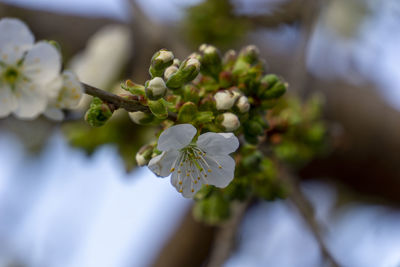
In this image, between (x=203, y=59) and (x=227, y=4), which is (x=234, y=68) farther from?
(x=227, y=4)

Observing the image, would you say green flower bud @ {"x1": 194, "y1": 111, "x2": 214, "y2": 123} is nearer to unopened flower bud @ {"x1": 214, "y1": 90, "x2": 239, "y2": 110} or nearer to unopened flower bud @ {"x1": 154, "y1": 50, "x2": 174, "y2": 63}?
unopened flower bud @ {"x1": 214, "y1": 90, "x2": 239, "y2": 110}

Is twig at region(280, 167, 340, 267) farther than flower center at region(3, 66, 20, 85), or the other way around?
twig at region(280, 167, 340, 267)

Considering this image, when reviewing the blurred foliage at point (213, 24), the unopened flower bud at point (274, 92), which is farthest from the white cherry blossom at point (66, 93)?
the blurred foliage at point (213, 24)

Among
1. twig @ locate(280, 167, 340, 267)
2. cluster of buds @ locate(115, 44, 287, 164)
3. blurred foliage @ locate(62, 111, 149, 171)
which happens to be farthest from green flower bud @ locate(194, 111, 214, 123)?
blurred foliage @ locate(62, 111, 149, 171)

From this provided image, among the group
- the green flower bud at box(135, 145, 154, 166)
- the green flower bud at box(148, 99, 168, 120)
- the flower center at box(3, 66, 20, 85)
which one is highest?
the flower center at box(3, 66, 20, 85)

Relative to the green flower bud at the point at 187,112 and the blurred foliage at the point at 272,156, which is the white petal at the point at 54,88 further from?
the blurred foliage at the point at 272,156

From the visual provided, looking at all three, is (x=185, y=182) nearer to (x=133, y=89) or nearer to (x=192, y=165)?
(x=192, y=165)

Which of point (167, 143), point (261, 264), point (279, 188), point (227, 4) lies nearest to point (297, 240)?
point (261, 264)
